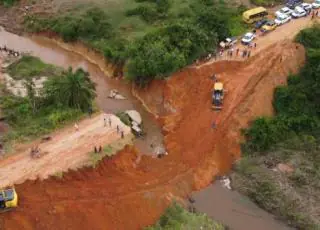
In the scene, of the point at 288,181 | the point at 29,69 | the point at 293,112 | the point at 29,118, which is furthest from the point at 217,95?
the point at 29,69

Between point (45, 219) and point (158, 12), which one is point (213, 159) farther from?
point (158, 12)

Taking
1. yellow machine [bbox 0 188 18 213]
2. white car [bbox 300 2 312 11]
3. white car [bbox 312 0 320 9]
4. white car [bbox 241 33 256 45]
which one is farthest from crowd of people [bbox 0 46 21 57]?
white car [bbox 312 0 320 9]

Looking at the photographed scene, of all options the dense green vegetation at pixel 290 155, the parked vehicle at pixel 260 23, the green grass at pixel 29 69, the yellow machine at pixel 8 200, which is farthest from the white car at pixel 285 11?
the yellow machine at pixel 8 200

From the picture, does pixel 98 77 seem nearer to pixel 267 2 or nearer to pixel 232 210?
pixel 232 210

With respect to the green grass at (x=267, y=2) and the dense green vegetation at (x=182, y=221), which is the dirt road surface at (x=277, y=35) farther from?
the dense green vegetation at (x=182, y=221)

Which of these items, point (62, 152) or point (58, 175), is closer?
point (58, 175)
